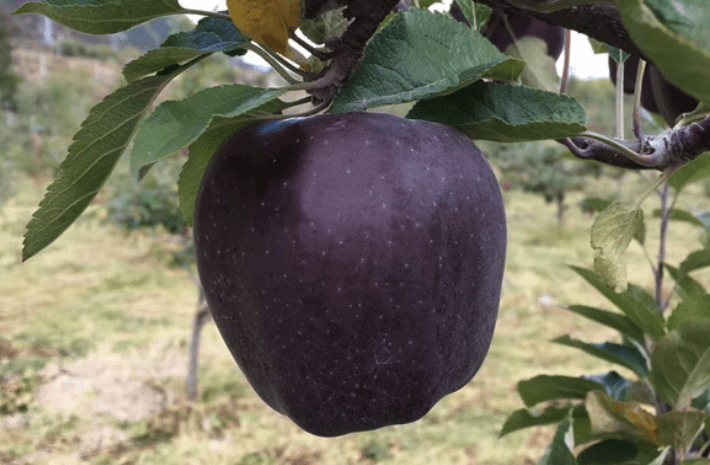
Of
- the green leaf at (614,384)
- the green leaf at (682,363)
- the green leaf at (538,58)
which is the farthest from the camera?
the green leaf at (614,384)

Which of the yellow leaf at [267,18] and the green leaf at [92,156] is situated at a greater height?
the yellow leaf at [267,18]

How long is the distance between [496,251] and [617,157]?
0.31 feet

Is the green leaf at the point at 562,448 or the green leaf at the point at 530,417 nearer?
the green leaf at the point at 562,448

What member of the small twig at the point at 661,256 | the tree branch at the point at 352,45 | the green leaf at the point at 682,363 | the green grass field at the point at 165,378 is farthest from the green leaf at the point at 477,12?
the green grass field at the point at 165,378

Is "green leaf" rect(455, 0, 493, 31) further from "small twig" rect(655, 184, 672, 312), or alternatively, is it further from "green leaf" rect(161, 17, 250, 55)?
"small twig" rect(655, 184, 672, 312)

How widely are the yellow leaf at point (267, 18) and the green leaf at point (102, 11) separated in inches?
1.4

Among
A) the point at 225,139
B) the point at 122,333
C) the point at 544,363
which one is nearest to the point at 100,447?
the point at 122,333

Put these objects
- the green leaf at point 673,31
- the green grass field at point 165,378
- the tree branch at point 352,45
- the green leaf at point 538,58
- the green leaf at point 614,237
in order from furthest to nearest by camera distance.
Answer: the green grass field at point 165,378 → the green leaf at point 538,58 → the green leaf at point 614,237 → the tree branch at point 352,45 → the green leaf at point 673,31

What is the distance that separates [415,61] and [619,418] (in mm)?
572

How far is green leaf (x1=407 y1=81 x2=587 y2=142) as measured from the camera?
0.86 feet

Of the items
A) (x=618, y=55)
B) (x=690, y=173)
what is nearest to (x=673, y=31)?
(x=618, y=55)

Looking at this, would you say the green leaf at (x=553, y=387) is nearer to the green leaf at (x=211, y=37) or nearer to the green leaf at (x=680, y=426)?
the green leaf at (x=680, y=426)

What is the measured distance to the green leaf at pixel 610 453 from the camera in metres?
0.82

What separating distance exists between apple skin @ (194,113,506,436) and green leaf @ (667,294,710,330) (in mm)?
517
